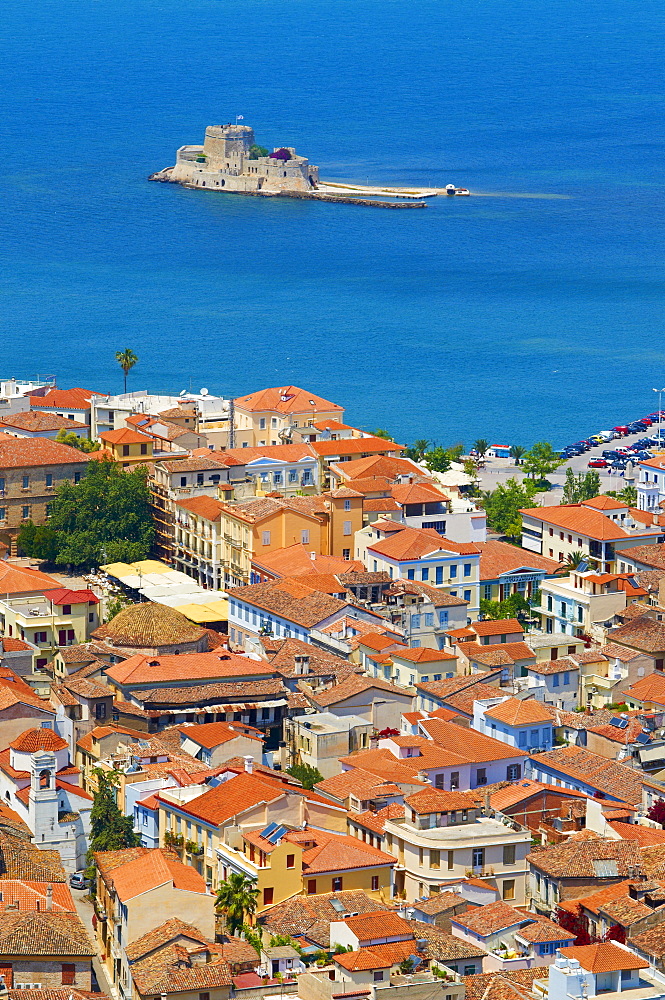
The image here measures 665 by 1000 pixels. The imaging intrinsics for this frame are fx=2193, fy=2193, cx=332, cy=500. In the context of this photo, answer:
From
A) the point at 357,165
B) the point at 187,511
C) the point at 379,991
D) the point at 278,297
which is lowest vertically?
the point at 379,991

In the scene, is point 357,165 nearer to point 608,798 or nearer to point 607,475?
point 607,475

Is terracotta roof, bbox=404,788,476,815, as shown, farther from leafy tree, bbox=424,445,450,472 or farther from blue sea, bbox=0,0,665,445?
blue sea, bbox=0,0,665,445

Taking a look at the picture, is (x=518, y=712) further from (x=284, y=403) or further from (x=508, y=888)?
(x=284, y=403)

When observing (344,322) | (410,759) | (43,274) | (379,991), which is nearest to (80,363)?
(344,322)

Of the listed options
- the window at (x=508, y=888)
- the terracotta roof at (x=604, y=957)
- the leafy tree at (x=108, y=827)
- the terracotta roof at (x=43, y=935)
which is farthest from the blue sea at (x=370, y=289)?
the terracotta roof at (x=604, y=957)

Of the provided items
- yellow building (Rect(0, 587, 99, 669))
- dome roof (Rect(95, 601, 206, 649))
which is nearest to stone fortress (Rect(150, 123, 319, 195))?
yellow building (Rect(0, 587, 99, 669))

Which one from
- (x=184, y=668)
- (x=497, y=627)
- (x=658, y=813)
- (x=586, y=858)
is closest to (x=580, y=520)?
(x=497, y=627)
